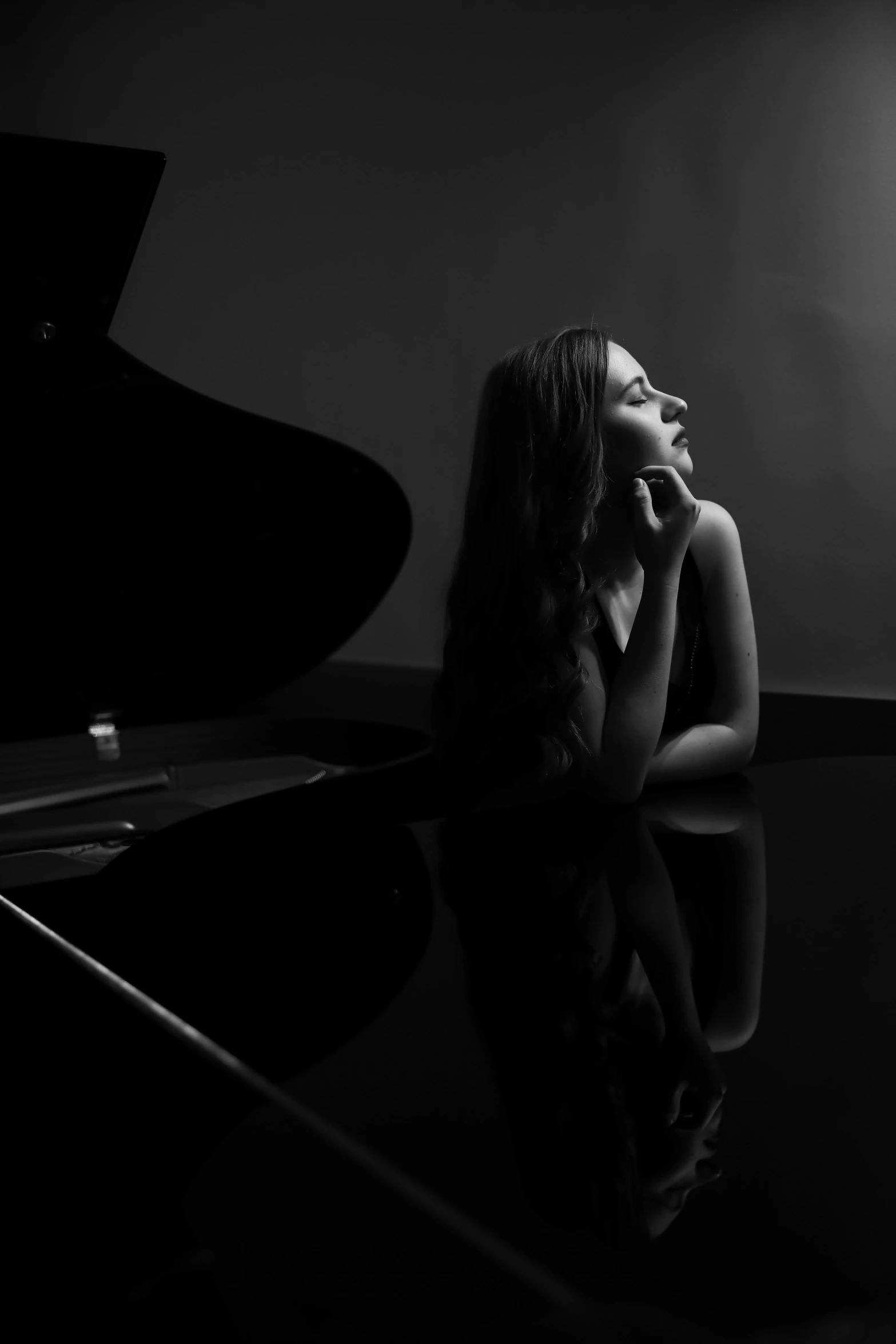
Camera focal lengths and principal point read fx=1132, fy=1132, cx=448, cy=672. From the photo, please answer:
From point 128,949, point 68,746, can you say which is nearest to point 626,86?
point 68,746

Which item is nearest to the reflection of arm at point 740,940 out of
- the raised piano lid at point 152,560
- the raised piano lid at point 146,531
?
the raised piano lid at point 152,560

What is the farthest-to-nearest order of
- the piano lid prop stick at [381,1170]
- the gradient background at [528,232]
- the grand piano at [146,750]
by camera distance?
the gradient background at [528,232] → the grand piano at [146,750] → the piano lid prop stick at [381,1170]

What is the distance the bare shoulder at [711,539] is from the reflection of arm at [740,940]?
51 cm

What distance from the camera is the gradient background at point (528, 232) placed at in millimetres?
2283

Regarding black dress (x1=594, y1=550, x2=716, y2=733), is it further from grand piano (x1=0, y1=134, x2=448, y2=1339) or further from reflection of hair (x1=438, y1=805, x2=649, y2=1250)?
reflection of hair (x1=438, y1=805, x2=649, y2=1250)

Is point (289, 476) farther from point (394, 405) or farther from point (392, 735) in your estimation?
point (394, 405)

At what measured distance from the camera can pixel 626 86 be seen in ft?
8.13

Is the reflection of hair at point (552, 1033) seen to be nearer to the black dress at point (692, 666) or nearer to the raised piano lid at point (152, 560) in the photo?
the black dress at point (692, 666)

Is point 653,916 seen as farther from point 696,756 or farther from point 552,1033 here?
point 696,756

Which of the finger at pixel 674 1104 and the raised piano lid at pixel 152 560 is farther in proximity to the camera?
the raised piano lid at pixel 152 560

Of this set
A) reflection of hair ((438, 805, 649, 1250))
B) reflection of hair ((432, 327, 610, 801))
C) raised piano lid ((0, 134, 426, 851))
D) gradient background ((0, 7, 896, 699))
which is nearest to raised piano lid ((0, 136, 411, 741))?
raised piano lid ((0, 134, 426, 851))

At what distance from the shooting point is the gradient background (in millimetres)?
2283

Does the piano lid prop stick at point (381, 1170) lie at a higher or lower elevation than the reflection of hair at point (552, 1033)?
lower

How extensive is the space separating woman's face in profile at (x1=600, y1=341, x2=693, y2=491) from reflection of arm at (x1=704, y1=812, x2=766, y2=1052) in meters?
0.50
